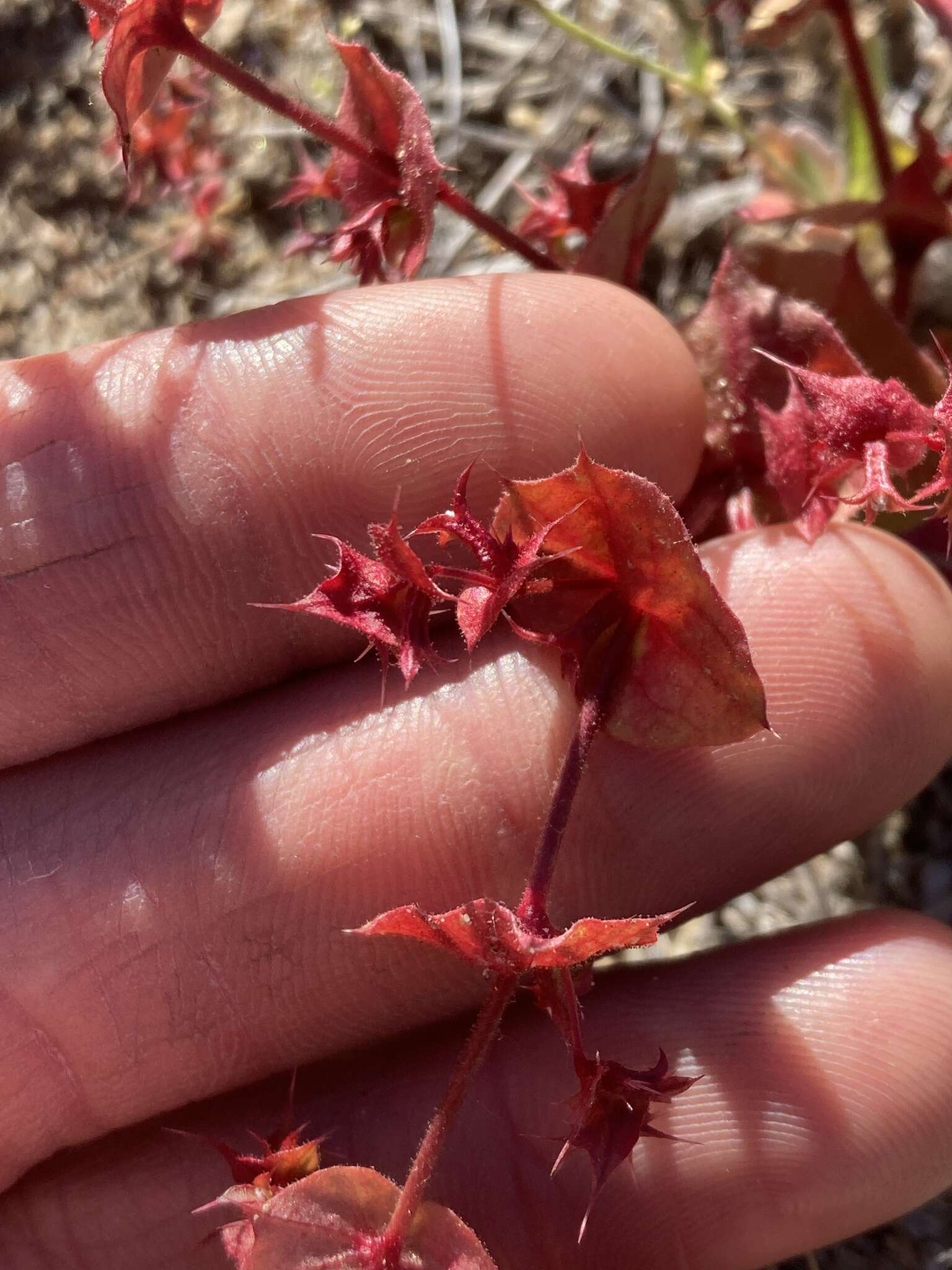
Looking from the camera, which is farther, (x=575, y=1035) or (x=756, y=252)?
(x=756, y=252)

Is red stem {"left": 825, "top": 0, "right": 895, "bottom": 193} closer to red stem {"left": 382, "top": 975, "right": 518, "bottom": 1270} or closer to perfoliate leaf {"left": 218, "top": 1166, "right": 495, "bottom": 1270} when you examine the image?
red stem {"left": 382, "top": 975, "right": 518, "bottom": 1270}

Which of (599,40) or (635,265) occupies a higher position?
(599,40)

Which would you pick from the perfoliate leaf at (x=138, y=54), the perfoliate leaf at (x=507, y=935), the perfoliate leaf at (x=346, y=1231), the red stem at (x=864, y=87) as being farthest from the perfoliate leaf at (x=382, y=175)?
the perfoliate leaf at (x=346, y=1231)

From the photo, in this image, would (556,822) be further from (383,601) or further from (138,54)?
(138,54)

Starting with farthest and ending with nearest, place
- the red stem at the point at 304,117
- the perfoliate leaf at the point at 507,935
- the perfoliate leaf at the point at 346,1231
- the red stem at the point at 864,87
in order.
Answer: the red stem at the point at 864,87
the red stem at the point at 304,117
the perfoliate leaf at the point at 346,1231
the perfoliate leaf at the point at 507,935

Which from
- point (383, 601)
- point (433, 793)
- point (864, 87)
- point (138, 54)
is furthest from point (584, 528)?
point (864, 87)

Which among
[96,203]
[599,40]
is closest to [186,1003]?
[599,40]

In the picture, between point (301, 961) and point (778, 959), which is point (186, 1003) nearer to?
point (301, 961)

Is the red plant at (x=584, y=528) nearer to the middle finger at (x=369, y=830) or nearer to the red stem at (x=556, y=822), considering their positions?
the red stem at (x=556, y=822)

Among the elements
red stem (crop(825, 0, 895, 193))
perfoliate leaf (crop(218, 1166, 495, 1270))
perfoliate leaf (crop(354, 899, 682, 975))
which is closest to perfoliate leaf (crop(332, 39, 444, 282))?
red stem (crop(825, 0, 895, 193))
